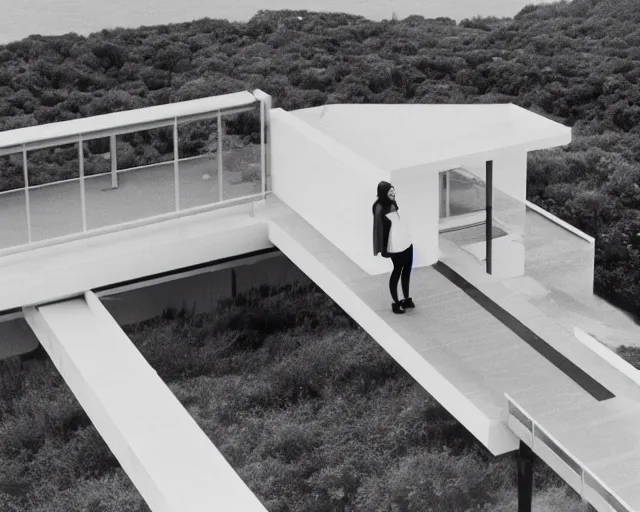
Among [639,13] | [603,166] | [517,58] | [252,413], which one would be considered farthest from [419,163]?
[639,13]

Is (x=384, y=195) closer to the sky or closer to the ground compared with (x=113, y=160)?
closer to the sky

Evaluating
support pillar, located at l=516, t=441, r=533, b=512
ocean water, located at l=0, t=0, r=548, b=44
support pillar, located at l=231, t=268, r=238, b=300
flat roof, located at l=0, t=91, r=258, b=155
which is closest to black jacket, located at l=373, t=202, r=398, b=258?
support pillar, located at l=516, t=441, r=533, b=512

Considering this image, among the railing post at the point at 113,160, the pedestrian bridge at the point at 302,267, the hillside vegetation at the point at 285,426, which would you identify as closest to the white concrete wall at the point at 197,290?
the hillside vegetation at the point at 285,426

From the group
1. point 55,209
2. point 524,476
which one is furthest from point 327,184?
point 524,476

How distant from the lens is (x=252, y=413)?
14469mm

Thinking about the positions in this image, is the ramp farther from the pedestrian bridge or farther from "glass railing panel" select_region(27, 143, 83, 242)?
"glass railing panel" select_region(27, 143, 83, 242)

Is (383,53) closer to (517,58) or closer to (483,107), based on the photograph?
(517,58)

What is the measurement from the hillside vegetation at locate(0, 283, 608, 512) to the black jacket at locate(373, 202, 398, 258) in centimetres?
264

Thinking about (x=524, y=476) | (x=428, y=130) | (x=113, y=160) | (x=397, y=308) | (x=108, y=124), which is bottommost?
(x=524, y=476)

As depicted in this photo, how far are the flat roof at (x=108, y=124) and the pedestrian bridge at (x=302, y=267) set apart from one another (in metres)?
0.03

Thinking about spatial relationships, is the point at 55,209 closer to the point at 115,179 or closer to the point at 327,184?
the point at 115,179

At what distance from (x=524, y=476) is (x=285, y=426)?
3.73 meters

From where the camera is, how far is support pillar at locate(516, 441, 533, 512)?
1099 centimetres

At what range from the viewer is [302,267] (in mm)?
15227
